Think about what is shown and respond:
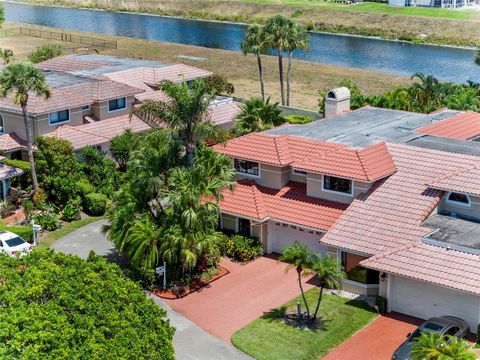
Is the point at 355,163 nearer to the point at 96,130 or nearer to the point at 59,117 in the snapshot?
the point at 96,130

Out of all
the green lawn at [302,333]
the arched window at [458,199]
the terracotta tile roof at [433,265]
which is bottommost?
the green lawn at [302,333]

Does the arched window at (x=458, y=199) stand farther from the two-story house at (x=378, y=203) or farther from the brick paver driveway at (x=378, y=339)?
the brick paver driveway at (x=378, y=339)

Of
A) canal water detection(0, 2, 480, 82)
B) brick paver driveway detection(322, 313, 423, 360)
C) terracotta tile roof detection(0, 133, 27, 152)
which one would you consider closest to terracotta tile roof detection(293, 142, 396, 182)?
brick paver driveway detection(322, 313, 423, 360)

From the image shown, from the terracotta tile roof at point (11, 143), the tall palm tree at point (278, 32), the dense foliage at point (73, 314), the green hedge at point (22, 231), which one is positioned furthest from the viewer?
the tall palm tree at point (278, 32)

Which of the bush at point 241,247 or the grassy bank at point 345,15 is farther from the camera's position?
the grassy bank at point 345,15

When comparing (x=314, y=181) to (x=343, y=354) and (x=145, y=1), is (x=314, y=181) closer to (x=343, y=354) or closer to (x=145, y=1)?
(x=343, y=354)

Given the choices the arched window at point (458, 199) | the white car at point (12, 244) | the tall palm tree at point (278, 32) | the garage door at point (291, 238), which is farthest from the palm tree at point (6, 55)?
the arched window at point (458, 199)

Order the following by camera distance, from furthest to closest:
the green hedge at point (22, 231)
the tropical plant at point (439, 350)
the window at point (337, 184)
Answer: the green hedge at point (22, 231) → the window at point (337, 184) → the tropical plant at point (439, 350)

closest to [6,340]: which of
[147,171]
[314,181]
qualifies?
[147,171]
